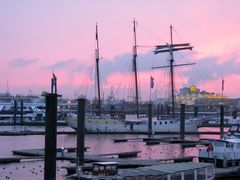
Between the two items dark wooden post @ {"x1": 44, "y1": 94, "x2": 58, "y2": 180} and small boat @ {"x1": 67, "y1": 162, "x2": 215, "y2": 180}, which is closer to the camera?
small boat @ {"x1": 67, "y1": 162, "x2": 215, "y2": 180}

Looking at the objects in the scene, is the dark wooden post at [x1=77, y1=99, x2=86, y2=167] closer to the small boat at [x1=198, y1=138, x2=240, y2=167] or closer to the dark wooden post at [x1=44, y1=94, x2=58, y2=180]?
the small boat at [x1=198, y1=138, x2=240, y2=167]

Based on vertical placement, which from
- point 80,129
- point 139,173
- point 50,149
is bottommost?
point 139,173

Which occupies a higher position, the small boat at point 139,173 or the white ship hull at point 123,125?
the white ship hull at point 123,125

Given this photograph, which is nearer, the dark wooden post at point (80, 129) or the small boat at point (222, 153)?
the small boat at point (222, 153)

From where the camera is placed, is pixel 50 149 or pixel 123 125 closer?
pixel 50 149

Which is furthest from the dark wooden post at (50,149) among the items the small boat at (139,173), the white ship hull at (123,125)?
the white ship hull at (123,125)

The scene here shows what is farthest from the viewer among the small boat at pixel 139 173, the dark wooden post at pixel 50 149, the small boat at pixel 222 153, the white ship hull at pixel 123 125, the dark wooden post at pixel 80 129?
the white ship hull at pixel 123 125

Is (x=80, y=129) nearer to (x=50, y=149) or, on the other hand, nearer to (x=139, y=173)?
(x=50, y=149)

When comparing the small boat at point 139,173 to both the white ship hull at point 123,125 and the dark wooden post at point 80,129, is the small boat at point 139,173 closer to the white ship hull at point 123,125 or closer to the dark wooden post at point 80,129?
the dark wooden post at point 80,129

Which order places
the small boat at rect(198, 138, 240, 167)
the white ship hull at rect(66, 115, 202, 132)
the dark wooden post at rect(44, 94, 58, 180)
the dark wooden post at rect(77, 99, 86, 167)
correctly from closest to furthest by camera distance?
1. the dark wooden post at rect(44, 94, 58, 180)
2. the small boat at rect(198, 138, 240, 167)
3. the dark wooden post at rect(77, 99, 86, 167)
4. the white ship hull at rect(66, 115, 202, 132)

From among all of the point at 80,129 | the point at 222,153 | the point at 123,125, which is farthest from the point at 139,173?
the point at 123,125

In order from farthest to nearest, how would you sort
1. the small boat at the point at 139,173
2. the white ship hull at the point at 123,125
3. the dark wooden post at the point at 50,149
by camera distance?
1. the white ship hull at the point at 123,125
2. the dark wooden post at the point at 50,149
3. the small boat at the point at 139,173

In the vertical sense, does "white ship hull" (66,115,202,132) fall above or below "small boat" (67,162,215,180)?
above

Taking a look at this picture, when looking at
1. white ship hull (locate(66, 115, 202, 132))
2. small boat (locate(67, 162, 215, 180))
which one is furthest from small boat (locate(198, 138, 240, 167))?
white ship hull (locate(66, 115, 202, 132))
